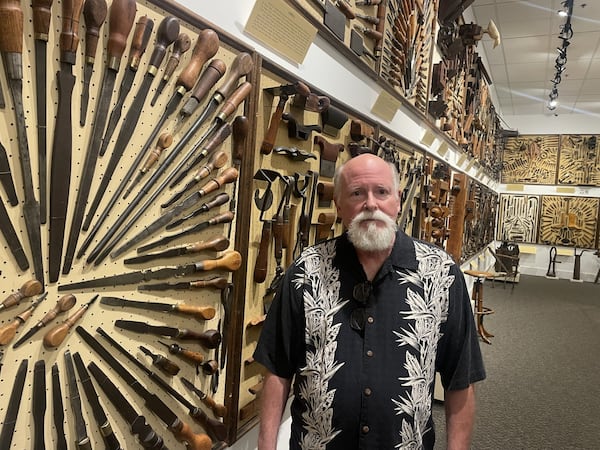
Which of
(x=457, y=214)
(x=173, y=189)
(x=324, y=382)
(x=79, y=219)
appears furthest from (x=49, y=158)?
(x=457, y=214)

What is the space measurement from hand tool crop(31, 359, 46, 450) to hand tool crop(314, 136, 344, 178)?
139cm

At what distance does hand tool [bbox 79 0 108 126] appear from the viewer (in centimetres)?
88

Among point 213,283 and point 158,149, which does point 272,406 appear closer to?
point 213,283

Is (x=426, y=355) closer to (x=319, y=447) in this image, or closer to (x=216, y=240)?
(x=319, y=447)

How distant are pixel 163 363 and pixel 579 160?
1224 centimetres

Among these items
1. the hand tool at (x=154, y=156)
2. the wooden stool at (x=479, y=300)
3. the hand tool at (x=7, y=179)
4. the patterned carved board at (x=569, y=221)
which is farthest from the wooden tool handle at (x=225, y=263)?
the patterned carved board at (x=569, y=221)

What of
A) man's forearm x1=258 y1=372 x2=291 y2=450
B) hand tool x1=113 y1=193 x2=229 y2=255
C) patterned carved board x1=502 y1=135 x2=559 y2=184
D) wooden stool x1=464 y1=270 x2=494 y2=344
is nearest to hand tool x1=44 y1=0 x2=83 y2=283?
hand tool x1=113 y1=193 x2=229 y2=255

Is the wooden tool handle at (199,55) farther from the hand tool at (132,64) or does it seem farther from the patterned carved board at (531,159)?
the patterned carved board at (531,159)

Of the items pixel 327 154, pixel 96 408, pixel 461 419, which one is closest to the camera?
pixel 96 408

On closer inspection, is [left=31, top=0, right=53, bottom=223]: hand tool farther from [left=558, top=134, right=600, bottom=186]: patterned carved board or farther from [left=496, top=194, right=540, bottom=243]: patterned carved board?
[left=558, top=134, right=600, bottom=186]: patterned carved board

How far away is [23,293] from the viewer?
80cm

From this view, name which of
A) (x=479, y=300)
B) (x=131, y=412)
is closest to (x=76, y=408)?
(x=131, y=412)

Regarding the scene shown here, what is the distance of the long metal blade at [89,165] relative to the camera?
0.90 metres

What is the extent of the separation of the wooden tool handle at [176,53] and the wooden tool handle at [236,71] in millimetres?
178
